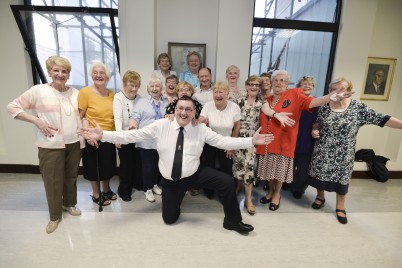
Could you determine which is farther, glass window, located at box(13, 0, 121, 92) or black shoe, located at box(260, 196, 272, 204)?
Result: glass window, located at box(13, 0, 121, 92)

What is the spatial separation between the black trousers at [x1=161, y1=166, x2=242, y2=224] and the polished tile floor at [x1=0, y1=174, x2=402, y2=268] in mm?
154

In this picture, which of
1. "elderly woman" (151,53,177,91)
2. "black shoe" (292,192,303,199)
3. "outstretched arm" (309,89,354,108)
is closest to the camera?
"outstretched arm" (309,89,354,108)

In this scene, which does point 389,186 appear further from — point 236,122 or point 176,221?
point 176,221

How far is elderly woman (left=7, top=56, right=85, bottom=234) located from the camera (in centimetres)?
204

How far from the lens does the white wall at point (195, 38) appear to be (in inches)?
120

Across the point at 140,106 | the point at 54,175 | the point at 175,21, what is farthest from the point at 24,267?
the point at 175,21

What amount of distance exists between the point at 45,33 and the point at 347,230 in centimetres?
439

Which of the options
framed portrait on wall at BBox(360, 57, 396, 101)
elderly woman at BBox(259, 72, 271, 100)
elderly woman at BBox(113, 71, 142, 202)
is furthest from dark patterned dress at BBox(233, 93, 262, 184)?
framed portrait on wall at BBox(360, 57, 396, 101)

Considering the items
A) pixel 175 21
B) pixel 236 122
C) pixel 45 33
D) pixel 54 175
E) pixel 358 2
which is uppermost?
pixel 358 2

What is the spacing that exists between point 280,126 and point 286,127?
60 mm

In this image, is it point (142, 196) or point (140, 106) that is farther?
point (142, 196)

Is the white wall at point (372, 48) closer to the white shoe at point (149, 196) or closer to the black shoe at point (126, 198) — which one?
the white shoe at point (149, 196)

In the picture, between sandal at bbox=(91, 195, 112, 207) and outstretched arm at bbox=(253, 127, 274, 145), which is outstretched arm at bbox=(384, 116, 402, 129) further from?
sandal at bbox=(91, 195, 112, 207)

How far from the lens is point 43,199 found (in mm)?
2820
